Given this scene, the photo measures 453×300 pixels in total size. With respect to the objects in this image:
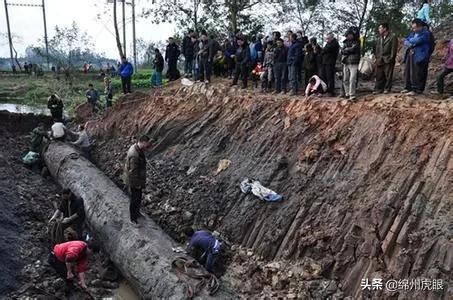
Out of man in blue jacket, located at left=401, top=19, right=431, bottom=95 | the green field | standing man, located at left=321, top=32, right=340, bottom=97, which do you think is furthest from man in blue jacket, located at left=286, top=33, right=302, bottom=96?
the green field

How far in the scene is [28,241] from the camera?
959 centimetres

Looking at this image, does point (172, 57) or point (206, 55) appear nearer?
point (206, 55)

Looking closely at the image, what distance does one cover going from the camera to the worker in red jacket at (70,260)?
8.20m

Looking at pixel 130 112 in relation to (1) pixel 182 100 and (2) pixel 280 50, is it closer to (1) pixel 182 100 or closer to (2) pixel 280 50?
(1) pixel 182 100

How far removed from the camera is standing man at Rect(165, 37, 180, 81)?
57.3 feet

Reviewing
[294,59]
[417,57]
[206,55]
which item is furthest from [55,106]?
[417,57]

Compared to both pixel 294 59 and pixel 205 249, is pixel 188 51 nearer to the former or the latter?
pixel 294 59

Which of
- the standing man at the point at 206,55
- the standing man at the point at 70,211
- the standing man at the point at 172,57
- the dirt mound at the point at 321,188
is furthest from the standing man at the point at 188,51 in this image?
the standing man at the point at 70,211

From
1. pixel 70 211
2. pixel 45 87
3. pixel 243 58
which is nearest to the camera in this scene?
pixel 70 211

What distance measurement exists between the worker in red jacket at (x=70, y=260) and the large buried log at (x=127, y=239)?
0.82 m

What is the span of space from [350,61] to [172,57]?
345 inches

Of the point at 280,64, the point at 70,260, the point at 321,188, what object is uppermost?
the point at 280,64

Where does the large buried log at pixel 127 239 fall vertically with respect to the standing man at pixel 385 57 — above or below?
below

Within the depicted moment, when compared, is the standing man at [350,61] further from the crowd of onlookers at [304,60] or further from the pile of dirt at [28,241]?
the pile of dirt at [28,241]
